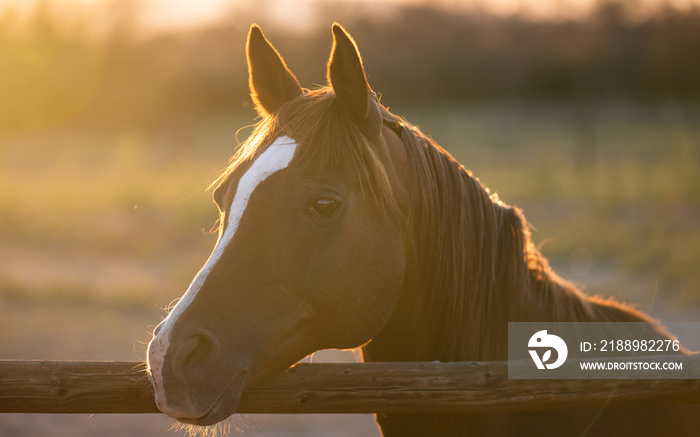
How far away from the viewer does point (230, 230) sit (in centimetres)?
187

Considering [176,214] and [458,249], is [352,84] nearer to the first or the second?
[458,249]

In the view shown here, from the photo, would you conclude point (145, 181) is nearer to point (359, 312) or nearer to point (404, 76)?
point (359, 312)

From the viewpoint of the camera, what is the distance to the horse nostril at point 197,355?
1.64 m

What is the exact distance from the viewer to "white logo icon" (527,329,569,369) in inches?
83.2

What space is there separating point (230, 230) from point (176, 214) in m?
14.8

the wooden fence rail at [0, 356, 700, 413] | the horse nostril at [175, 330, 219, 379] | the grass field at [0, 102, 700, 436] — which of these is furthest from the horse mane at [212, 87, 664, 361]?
the grass field at [0, 102, 700, 436]

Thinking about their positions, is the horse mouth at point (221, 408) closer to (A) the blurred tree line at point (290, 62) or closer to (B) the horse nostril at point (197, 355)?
(B) the horse nostril at point (197, 355)

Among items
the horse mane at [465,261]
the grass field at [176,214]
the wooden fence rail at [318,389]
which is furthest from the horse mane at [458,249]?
the grass field at [176,214]

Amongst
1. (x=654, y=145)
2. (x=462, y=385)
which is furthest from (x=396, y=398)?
(x=654, y=145)

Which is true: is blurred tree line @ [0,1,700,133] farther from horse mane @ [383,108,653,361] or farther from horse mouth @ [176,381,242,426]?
horse mouth @ [176,381,242,426]

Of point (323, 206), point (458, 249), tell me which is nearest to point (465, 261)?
point (458, 249)

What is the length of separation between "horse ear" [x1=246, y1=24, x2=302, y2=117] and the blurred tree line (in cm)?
2735

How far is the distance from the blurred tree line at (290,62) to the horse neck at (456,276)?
27147 mm

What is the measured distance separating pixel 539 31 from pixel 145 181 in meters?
28.6
